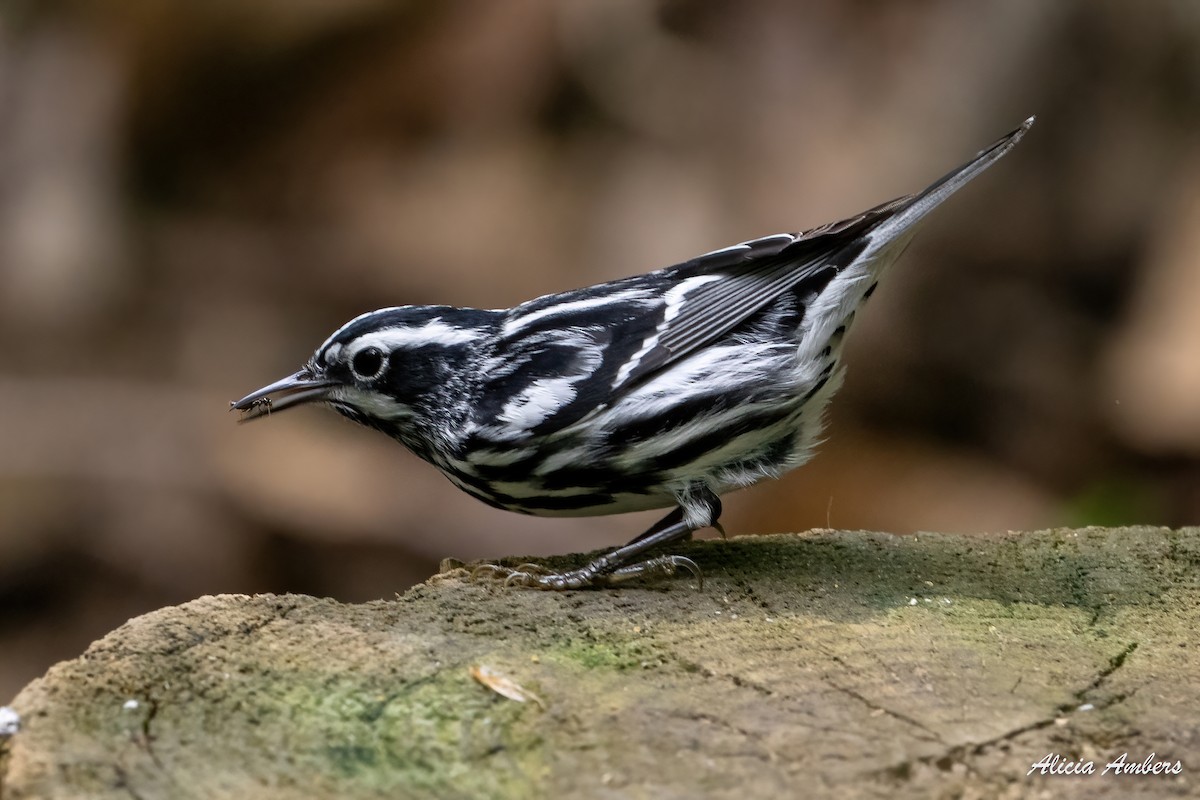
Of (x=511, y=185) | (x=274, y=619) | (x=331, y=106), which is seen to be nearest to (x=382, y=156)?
(x=331, y=106)

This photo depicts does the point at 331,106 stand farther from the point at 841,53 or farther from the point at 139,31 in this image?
the point at 841,53

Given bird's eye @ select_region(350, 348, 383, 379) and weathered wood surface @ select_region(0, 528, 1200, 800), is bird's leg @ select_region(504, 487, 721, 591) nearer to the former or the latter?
weathered wood surface @ select_region(0, 528, 1200, 800)

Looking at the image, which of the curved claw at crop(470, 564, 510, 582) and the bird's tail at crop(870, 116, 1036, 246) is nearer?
the curved claw at crop(470, 564, 510, 582)

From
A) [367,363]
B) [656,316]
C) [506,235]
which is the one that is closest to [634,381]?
[656,316]

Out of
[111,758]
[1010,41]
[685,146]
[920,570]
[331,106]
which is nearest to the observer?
[111,758]

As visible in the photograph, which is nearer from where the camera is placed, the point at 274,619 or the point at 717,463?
the point at 274,619

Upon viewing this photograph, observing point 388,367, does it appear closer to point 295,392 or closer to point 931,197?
point 295,392

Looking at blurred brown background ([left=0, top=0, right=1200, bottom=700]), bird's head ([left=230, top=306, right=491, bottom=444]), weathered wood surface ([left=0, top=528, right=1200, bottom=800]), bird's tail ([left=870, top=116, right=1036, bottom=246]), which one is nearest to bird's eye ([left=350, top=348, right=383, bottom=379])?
bird's head ([left=230, top=306, right=491, bottom=444])
